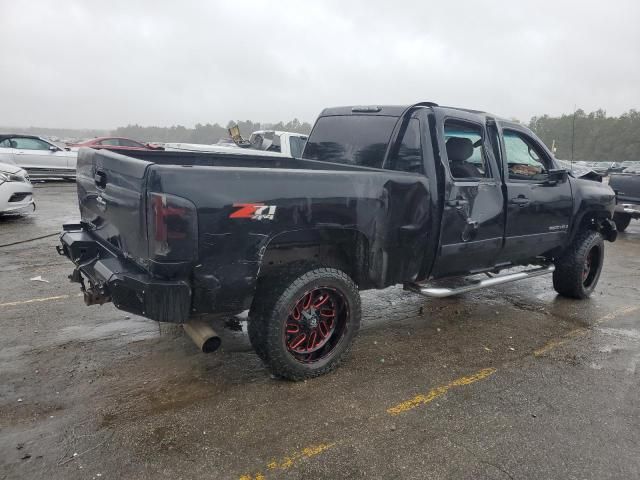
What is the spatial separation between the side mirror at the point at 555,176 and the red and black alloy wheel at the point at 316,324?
2.80 meters

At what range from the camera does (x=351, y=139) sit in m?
4.65

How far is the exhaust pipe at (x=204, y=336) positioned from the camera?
308 cm

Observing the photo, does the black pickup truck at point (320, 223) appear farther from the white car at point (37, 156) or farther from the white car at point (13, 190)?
the white car at point (37, 156)

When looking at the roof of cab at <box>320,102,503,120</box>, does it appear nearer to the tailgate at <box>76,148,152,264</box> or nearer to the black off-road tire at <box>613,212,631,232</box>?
the tailgate at <box>76,148,152,264</box>

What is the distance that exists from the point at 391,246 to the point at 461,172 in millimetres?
1265

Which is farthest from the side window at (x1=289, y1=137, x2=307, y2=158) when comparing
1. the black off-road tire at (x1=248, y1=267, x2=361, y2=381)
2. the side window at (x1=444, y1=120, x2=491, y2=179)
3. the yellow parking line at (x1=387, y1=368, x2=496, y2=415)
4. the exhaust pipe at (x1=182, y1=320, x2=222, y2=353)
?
the exhaust pipe at (x1=182, y1=320, x2=222, y2=353)

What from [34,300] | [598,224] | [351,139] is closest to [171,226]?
[351,139]

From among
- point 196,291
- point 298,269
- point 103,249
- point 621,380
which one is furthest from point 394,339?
point 103,249

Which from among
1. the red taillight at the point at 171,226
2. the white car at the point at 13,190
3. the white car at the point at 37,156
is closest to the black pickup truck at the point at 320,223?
the red taillight at the point at 171,226

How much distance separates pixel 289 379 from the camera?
347cm

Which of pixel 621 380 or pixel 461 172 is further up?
pixel 461 172

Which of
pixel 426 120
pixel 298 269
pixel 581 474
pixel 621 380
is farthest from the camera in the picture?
pixel 426 120

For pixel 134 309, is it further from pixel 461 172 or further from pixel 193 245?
pixel 461 172

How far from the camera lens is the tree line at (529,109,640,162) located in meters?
64.9
